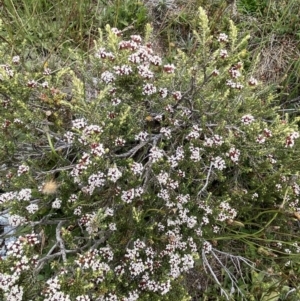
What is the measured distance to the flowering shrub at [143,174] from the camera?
2.17m

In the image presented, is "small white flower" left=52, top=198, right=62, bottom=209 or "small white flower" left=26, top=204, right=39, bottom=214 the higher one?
"small white flower" left=26, top=204, right=39, bottom=214

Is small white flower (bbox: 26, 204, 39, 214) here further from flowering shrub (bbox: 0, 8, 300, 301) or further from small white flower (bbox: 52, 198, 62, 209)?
small white flower (bbox: 52, 198, 62, 209)

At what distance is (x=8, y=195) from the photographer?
2.19m

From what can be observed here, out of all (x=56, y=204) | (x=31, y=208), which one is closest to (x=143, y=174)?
(x=56, y=204)

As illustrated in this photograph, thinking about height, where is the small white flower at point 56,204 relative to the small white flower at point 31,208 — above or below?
below

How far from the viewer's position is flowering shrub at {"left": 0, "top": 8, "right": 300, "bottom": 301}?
7.11 feet

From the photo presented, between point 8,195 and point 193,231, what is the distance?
106cm

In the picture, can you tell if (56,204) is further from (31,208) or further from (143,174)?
(143,174)

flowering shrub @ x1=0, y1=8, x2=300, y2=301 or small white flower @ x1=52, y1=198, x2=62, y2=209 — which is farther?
small white flower @ x1=52, y1=198, x2=62, y2=209

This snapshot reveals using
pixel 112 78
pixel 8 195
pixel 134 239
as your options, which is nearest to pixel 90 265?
pixel 134 239

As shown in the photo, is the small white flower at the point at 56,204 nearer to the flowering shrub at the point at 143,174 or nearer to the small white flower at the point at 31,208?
the flowering shrub at the point at 143,174

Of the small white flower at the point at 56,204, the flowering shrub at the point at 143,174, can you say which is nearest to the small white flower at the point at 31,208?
the flowering shrub at the point at 143,174

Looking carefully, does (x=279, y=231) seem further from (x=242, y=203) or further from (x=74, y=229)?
(x=74, y=229)

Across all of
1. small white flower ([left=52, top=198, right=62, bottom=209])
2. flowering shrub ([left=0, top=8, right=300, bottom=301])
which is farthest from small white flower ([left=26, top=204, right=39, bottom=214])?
small white flower ([left=52, top=198, right=62, bottom=209])
